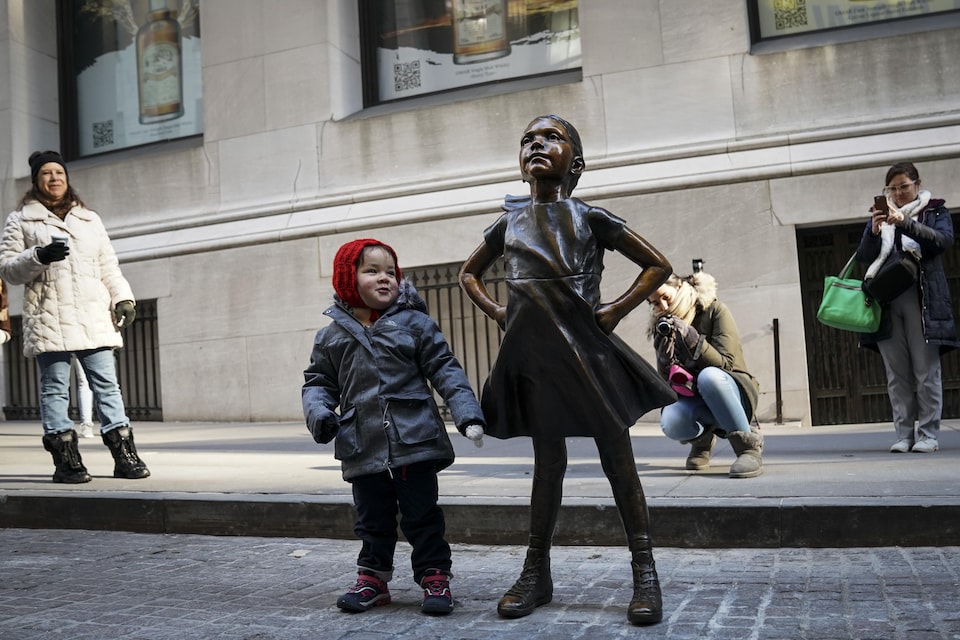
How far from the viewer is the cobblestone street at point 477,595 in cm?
332

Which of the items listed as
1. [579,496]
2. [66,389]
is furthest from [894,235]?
[66,389]

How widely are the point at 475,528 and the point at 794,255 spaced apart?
5.54 m

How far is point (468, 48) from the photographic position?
11867 mm

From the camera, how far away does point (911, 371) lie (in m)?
6.56

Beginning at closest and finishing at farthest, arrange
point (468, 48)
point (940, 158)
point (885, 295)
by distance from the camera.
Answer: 1. point (885, 295)
2. point (940, 158)
3. point (468, 48)

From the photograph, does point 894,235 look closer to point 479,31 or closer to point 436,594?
point 436,594

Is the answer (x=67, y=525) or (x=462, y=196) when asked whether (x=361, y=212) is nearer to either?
Result: (x=462, y=196)

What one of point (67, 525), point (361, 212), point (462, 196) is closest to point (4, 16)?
point (361, 212)

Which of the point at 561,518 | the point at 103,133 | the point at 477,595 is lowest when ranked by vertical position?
the point at 477,595

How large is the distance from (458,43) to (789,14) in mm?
3959

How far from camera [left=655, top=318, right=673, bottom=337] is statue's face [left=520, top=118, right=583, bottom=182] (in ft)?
7.00

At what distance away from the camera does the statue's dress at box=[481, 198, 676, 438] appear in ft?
11.4

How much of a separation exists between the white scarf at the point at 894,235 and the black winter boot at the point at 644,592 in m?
3.77

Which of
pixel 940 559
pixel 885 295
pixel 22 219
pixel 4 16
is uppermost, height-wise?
pixel 4 16
